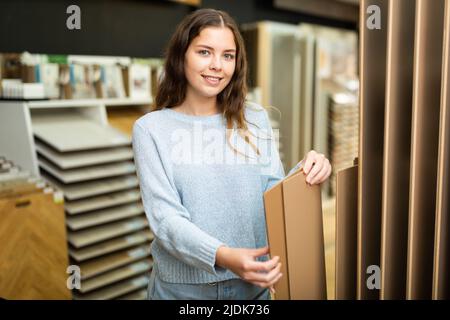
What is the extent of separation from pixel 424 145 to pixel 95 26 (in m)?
2.61

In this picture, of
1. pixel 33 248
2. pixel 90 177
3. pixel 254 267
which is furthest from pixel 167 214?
pixel 90 177

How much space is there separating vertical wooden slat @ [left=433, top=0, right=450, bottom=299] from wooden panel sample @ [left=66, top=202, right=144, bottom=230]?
6.56 feet

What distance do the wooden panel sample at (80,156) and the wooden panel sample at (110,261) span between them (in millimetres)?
585

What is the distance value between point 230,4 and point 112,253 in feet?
8.23

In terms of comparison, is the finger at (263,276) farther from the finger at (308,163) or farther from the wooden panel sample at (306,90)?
the wooden panel sample at (306,90)

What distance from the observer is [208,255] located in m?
0.95

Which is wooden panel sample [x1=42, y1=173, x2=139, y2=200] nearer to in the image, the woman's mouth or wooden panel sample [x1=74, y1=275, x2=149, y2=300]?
wooden panel sample [x1=74, y1=275, x2=149, y2=300]

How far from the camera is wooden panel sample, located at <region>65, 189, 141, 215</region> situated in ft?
8.18

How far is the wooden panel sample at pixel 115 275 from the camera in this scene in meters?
2.58

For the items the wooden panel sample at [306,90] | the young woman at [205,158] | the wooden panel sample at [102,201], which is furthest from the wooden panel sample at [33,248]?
the wooden panel sample at [306,90]

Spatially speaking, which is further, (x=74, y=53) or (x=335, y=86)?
(x=335, y=86)

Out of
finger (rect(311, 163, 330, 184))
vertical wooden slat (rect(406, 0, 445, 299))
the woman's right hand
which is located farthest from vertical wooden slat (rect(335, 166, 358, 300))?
the woman's right hand

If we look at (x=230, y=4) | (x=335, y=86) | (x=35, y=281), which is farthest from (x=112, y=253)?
(x=335, y=86)

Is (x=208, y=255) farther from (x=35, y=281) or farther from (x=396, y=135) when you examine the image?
(x=35, y=281)
